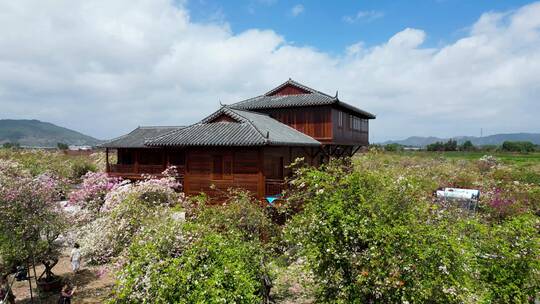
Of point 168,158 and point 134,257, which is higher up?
point 168,158

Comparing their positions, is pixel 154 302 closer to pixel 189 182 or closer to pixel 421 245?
pixel 421 245

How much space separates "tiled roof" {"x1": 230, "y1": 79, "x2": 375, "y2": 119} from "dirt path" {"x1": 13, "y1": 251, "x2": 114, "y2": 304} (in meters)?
13.6

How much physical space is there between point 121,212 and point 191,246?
16.7ft

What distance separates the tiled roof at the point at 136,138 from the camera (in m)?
23.9

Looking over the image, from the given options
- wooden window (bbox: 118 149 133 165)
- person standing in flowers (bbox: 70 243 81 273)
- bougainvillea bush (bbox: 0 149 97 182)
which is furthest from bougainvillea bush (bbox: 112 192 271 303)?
bougainvillea bush (bbox: 0 149 97 182)

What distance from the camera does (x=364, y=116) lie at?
27844 mm

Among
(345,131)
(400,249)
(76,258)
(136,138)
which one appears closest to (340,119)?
(345,131)

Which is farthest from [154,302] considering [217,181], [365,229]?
[217,181]

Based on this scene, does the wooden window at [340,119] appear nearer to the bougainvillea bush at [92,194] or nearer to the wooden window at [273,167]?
the wooden window at [273,167]

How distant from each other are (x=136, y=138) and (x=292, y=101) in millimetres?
12045

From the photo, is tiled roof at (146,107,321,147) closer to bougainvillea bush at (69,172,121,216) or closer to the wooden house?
the wooden house

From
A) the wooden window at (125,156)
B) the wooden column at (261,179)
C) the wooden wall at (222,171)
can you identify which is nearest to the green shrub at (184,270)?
the wooden column at (261,179)

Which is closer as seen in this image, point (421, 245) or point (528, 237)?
point (421, 245)

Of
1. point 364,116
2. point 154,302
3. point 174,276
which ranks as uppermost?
point 364,116
